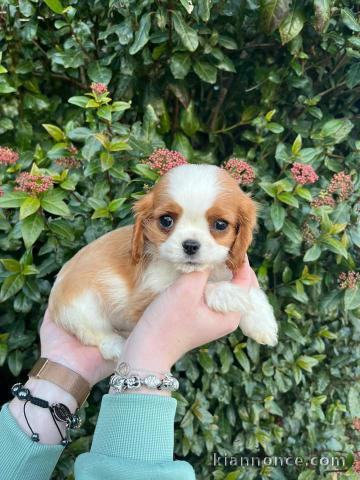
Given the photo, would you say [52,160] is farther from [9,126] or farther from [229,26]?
[229,26]

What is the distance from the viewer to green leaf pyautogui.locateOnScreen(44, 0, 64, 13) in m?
2.24

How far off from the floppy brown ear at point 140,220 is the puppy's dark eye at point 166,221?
9 centimetres

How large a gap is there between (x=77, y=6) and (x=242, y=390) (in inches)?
87.6

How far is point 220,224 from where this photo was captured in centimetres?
177

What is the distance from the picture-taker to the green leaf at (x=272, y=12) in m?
2.04

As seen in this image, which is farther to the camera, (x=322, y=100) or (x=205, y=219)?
(x=322, y=100)

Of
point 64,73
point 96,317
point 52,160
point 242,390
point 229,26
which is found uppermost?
point 229,26

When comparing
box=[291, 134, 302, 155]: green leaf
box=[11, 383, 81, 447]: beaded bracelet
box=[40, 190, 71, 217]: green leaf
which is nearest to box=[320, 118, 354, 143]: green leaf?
box=[291, 134, 302, 155]: green leaf

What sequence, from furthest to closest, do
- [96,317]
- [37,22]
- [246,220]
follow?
[37,22]
[96,317]
[246,220]

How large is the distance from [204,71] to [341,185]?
0.87m

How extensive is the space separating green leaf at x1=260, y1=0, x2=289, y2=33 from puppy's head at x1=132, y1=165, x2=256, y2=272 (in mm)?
771

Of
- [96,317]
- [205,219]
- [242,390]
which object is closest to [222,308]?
[205,219]

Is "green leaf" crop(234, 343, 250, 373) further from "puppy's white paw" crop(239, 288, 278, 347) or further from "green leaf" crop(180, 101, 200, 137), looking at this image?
"green leaf" crop(180, 101, 200, 137)

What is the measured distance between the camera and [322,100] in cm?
270
